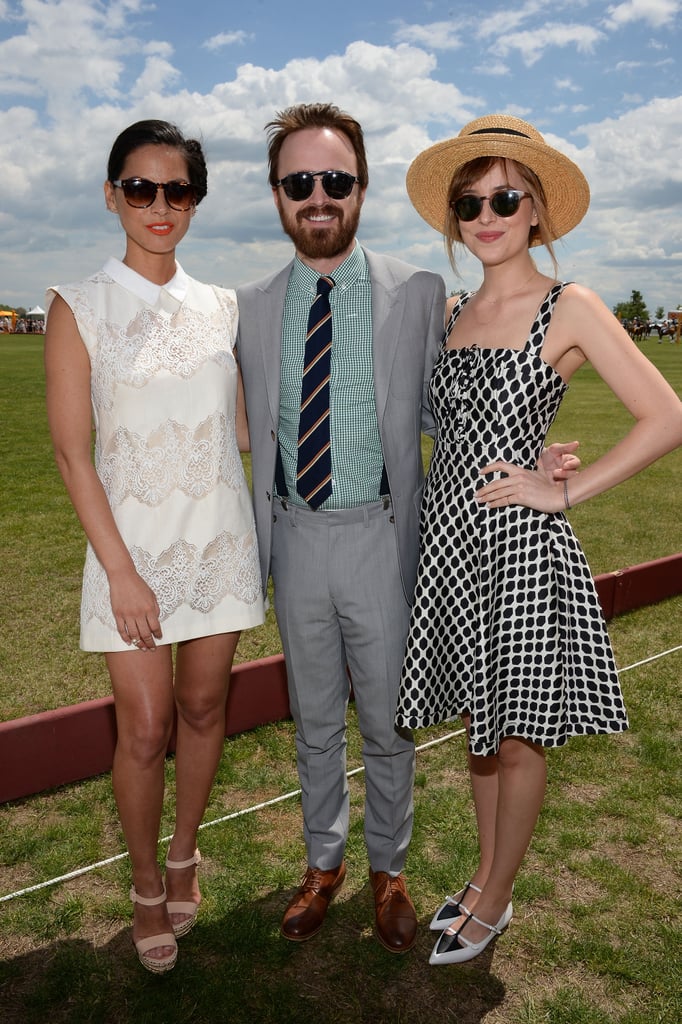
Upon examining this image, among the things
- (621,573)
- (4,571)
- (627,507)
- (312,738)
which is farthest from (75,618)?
(627,507)

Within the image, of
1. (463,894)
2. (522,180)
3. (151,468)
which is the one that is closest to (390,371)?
(522,180)

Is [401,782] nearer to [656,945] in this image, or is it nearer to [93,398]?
[656,945]

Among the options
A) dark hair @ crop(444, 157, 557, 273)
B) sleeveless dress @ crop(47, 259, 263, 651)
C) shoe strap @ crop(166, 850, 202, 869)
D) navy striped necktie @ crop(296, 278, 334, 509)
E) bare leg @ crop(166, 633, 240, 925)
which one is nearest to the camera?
sleeveless dress @ crop(47, 259, 263, 651)

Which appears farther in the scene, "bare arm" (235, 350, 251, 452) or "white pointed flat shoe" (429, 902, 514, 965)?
"bare arm" (235, 350, 251, 452)

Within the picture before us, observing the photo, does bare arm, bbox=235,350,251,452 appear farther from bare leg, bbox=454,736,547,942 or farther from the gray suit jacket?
bare leg, bbox=454,736,547,942

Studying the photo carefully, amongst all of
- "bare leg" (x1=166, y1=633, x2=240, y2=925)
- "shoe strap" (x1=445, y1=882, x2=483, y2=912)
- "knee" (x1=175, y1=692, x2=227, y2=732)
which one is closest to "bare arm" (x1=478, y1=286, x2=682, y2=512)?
"bare leg" (x1=166, y1=633, x2=240, y2=925)

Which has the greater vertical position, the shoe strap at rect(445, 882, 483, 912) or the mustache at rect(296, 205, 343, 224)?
the mustache at rect(296, 205, 343, 224)

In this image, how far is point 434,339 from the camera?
3047 mm

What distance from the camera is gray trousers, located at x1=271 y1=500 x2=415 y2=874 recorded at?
299 cm

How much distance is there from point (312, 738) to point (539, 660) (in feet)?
3.28

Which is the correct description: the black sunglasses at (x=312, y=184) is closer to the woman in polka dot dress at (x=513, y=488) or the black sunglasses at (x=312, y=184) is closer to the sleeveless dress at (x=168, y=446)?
the woman in polka dot dress at (x=513, y=488)

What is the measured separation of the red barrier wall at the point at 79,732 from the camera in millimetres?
3805

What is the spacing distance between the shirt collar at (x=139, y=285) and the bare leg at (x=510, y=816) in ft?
6.17

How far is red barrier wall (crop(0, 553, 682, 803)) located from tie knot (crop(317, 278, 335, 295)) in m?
2.10
